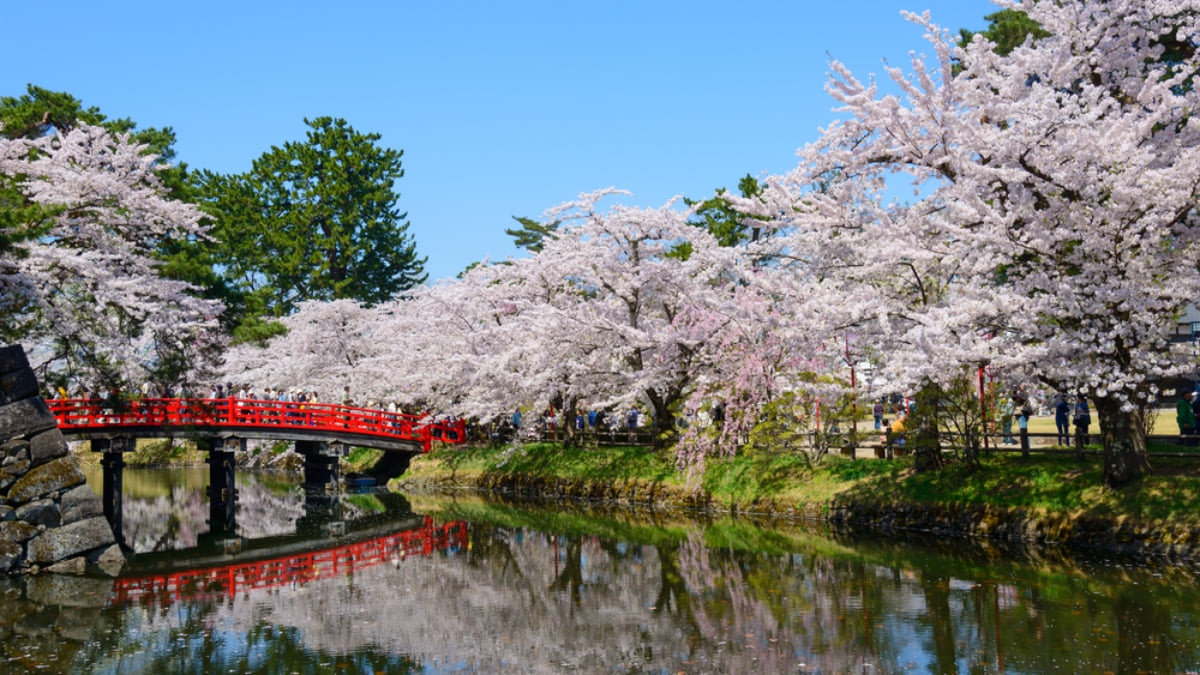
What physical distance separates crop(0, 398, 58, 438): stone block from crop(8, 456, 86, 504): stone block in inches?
28.1

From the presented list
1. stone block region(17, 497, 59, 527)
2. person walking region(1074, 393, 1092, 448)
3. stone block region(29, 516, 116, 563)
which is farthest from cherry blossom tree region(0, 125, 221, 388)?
person walking region(1074, 393, 1092, 448)

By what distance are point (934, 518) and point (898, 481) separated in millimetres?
1788

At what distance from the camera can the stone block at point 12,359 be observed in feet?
63.1

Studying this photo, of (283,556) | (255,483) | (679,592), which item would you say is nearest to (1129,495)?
(679,592)

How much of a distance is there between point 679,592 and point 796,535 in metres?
6.69

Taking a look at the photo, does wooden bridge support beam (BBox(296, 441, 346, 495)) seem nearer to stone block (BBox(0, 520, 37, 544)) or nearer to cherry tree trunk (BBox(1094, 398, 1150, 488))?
stone block (BBox(0, 520, 37, 544))

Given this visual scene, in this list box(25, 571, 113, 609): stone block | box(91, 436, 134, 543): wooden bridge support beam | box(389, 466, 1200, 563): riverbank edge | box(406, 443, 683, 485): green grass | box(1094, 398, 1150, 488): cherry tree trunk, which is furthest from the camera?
box(91, 436, 134, 543): wooden bridge support beam

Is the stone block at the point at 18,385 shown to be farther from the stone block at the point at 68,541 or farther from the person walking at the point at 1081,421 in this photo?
the person walking at the point at 1081,421

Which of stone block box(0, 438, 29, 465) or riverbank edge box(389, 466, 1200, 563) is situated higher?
stone block box(0, 438, 29, 465)

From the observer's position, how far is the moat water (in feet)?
39.4

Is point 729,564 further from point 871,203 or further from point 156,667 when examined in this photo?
point 156,667

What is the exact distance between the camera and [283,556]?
2253cm

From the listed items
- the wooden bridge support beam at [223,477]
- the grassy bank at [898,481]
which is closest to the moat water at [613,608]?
the grassy bank at [898,481]

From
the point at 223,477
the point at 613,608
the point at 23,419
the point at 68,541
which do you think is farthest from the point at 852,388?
the point at 223,477
